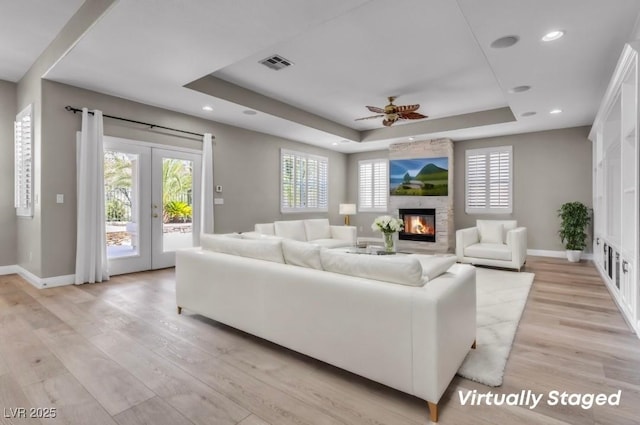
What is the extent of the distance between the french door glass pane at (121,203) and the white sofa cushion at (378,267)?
4168 mm

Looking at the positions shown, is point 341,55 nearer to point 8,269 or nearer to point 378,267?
point 378,267

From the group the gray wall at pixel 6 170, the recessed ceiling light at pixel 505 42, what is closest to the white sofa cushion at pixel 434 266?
the recessed ceiling light at pixel 505 42

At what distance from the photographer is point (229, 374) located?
2180mm

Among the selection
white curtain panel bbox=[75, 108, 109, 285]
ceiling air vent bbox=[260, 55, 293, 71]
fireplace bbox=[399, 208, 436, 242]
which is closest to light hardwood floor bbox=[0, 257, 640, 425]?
white curtain panel bbox=[75, 108, 109, 285]

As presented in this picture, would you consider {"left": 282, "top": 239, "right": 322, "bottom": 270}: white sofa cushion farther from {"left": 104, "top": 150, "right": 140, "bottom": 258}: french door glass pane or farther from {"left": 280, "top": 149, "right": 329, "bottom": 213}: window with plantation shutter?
{"left": 280, "top": 149, "right": 329, "bottom": 213}: window with plantation shutter

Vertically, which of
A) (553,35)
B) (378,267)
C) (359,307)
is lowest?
(359,307)

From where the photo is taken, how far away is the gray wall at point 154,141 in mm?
4395

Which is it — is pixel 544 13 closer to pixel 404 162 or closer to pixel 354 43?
pixel 354 43

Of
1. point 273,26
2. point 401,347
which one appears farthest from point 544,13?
point 401,347

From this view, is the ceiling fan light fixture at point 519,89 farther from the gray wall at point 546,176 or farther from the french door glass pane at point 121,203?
the french door glass pane at point 121,203

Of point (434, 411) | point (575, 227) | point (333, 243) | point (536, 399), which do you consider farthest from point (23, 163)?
point (575, 227)

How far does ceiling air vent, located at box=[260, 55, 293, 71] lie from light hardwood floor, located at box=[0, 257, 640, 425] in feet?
10.5

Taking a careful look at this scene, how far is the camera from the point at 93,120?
466 cm

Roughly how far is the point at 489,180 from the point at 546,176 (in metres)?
1.09
